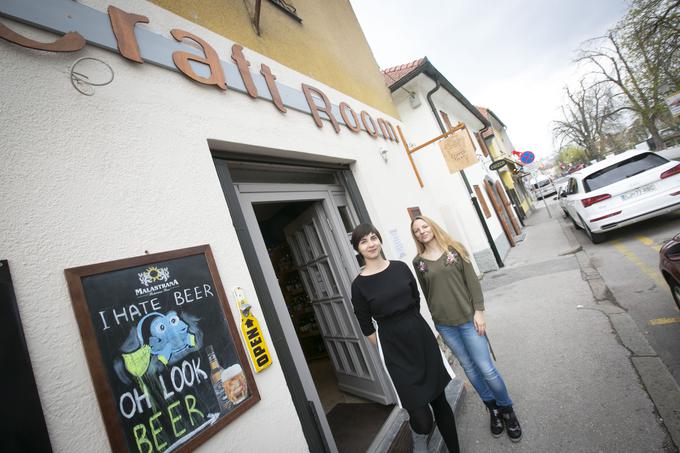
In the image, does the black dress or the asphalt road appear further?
the asphalt road

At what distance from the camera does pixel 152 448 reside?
4.39 ft

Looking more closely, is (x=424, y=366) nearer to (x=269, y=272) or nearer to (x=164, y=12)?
(x=269, y=272)

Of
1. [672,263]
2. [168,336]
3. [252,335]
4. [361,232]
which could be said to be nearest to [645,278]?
[672,263]

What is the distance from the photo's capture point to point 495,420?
249cm

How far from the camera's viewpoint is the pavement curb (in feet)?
6.82

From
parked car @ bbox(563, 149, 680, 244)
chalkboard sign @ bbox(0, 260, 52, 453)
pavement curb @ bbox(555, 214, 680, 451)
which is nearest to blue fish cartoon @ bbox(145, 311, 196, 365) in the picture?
chalkboard sign @ bbox(0, 260, 52, 453)

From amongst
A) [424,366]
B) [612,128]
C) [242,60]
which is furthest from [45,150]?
[612,128]

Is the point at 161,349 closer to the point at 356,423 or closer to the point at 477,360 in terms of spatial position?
the point at 477,360

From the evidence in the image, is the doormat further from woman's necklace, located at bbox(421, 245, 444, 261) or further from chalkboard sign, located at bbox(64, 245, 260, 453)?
woman's necklace, located at bbox(421, 245, 444, 261)

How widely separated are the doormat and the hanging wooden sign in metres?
1.70

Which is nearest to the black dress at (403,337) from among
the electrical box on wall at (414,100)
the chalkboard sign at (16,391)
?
the chalkboard sign at (16,391)

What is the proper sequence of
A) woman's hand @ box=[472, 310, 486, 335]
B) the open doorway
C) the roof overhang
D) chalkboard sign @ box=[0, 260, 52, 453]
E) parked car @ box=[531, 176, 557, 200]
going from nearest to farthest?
1. chalkboard sign @ box=[0, 260, 52, 453]
2. woman's hand @ box=[472, 310, 486, 335]
3. the open doorway
4. the roof overhang
5. parked car @ box=[531, 176, 557, 200]

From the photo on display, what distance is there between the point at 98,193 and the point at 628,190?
26.0ft

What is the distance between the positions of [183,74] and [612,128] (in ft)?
139
